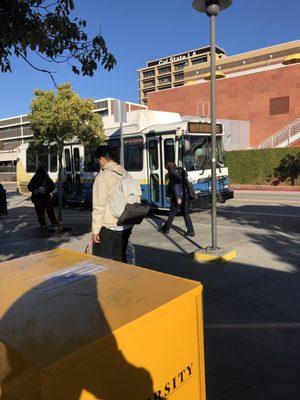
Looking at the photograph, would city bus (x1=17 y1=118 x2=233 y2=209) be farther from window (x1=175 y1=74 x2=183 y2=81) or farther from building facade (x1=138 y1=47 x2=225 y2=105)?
window (x1=175 y1=74 x2=183 y2=81)

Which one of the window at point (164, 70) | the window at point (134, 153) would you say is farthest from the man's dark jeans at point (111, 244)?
the window at point (164, 70)

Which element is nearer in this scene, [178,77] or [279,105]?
[279,105]

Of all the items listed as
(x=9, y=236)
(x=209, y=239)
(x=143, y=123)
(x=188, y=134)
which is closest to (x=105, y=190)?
(x=209, y=239)

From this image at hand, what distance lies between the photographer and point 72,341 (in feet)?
5.29

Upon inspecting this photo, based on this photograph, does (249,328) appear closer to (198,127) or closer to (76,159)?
(198,127)

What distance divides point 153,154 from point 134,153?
88cm

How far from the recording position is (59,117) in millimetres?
10344

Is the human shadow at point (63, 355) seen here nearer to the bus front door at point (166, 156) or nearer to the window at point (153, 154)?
the bus front door at point (166, 156)

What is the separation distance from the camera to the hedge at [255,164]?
25969mm

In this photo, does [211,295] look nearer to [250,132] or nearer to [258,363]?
[258,363]

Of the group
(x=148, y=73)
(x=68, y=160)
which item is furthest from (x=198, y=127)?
(x=148, y=73)

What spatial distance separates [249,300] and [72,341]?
12.5 feet

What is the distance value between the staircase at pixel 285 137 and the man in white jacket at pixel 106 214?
29.2 m

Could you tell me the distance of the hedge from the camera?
85.2ft
